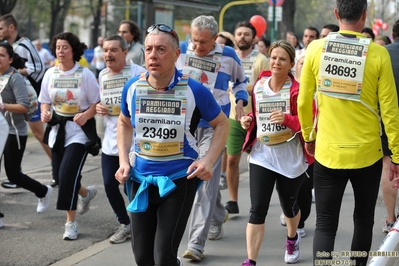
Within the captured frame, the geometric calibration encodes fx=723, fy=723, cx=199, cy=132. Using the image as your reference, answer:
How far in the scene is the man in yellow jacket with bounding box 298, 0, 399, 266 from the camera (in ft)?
15.2

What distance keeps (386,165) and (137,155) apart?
325cm

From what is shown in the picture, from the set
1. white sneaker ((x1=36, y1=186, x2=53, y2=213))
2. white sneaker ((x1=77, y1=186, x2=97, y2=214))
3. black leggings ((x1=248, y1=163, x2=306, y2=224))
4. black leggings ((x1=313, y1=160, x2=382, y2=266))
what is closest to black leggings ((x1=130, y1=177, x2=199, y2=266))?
black leggings ((x1=313, y1=160, x2=382, y2=266))

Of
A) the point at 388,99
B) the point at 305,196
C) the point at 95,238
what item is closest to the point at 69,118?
the point at 95,238

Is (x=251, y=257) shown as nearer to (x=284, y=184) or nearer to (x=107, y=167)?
(x=284, y=184)

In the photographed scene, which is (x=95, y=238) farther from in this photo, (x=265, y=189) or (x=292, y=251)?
(x=265, y=189)

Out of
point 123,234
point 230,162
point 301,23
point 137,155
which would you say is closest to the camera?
point 137,155

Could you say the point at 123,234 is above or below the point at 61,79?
below

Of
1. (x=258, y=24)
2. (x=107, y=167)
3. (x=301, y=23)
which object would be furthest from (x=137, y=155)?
(x=301, y=23)

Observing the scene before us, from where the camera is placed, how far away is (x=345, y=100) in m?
4.67

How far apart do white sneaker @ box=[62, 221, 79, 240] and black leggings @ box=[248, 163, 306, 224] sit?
2.00 meters

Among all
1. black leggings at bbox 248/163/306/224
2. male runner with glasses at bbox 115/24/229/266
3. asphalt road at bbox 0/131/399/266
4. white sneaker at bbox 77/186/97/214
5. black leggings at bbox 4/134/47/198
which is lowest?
asphalt road at bbox 0/131/399/266

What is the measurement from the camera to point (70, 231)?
6938mm

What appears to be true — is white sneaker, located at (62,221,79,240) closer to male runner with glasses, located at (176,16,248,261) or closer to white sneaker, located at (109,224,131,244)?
white sneaker, located at (109,224,131,244)

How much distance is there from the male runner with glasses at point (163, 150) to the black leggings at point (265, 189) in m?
1.18
